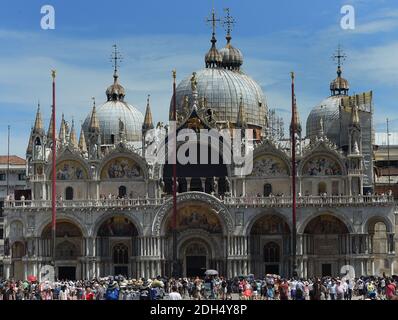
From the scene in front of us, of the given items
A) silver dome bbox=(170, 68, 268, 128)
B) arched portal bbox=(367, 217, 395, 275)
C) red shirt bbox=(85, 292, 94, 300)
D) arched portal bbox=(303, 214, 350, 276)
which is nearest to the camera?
red shirt bbox=(85, 292, 94, 300)

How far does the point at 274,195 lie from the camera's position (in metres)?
81.9

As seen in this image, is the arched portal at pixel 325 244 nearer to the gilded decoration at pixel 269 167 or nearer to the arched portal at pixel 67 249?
the gilded decoration at pixel 269 167

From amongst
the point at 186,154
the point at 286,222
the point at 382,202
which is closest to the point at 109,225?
the point at 186,154

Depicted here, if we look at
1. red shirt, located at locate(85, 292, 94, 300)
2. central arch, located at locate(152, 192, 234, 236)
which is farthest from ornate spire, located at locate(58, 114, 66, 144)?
red shirt, located at locate(85, 292, 94, 300)

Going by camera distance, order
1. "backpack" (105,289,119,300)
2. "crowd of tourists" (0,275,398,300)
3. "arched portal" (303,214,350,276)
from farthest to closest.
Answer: "arched portal" (303,214,350,276) → "crowd of tourists" (0,275,398,300) → "backpack" (105,289,119,300)

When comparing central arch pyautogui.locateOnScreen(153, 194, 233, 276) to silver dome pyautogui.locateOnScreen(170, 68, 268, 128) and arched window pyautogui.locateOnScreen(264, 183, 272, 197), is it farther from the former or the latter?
silver dome pyautogui.locateOnScreen(170, 68, 268, 128)

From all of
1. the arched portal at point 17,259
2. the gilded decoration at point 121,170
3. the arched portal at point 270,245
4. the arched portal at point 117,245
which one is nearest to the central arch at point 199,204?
the arched portal at point 270,245

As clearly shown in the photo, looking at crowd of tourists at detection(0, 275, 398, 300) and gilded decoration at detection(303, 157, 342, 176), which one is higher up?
gilded decoration at detection(303, 157, 342, 176)

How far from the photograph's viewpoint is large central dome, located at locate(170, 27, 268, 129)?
92.9m

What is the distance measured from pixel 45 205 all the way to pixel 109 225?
5133 mm

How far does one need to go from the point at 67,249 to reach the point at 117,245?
396cm

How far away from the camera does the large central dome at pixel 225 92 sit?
9294 centimetres

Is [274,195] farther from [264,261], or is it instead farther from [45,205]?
[45,205]

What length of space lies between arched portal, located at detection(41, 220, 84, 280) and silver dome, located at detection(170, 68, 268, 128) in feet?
47.0
